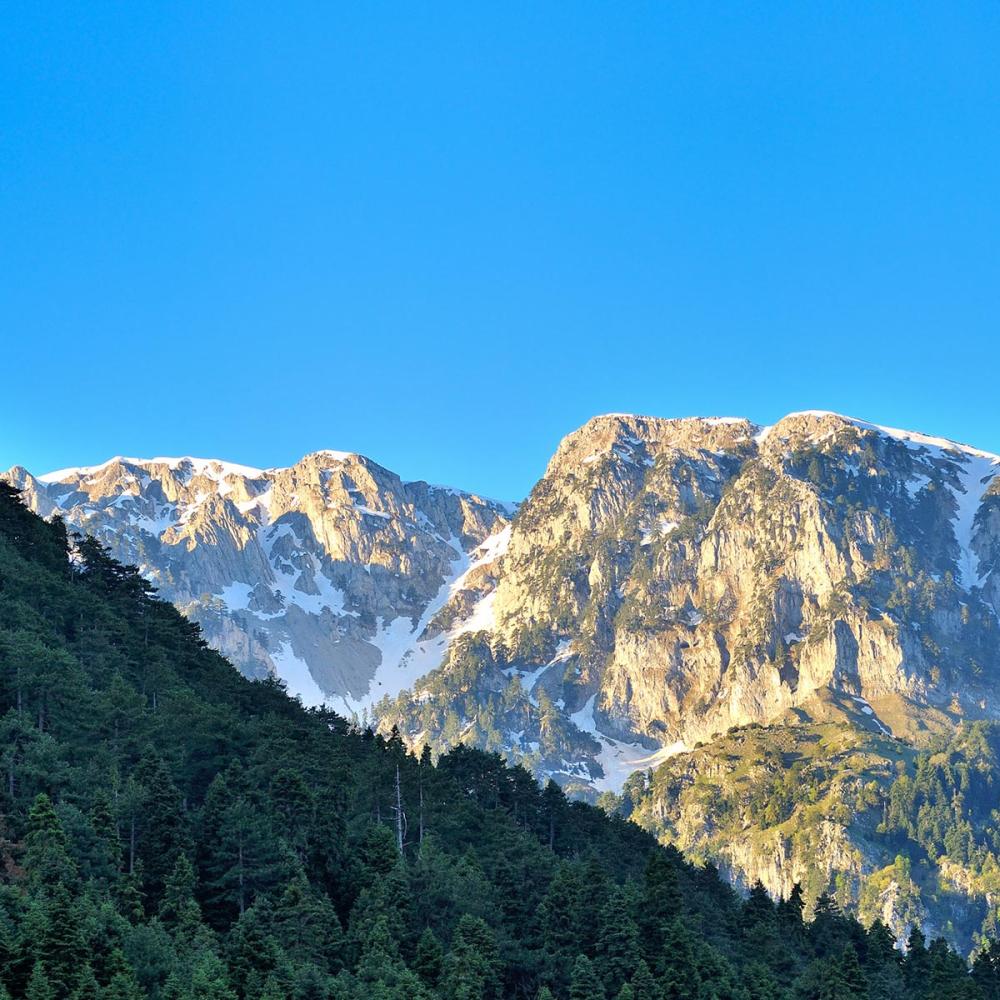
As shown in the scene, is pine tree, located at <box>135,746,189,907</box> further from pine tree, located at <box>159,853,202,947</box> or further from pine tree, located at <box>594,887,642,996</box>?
pine tree, located at <box>594,887,642,996</box>

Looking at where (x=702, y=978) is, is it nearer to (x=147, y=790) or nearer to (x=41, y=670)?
(x=147, y=790)

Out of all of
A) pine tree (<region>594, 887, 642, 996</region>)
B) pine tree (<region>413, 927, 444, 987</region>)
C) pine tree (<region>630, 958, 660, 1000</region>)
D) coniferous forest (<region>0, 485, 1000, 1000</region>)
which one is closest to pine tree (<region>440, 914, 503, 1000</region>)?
coniferous forest (<region>0, 485, 1000, 1000</region>)

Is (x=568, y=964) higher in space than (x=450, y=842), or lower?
lower

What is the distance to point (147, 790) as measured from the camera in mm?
84625

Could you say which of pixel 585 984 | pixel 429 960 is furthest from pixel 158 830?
pixel 585 984

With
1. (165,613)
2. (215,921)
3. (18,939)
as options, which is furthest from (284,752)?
(165,613)

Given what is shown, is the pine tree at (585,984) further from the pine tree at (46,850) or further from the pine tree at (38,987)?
the pine tree at (38,987)

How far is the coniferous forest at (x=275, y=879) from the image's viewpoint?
222ft

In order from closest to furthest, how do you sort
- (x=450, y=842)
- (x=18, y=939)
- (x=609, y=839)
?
(x=18, y=939)
(x=450, y=842)
(x=609, y=839)

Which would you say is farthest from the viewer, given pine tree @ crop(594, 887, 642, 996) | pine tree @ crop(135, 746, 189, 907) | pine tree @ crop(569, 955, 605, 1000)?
pine tree @ crop(594, 887, 642, 996)

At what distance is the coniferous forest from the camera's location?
222 feet

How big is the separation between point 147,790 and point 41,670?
14132 millimetres

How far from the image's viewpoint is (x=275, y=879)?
83.2 m

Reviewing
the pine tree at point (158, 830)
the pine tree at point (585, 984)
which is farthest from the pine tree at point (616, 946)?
the pine tree at point (158, 830)
